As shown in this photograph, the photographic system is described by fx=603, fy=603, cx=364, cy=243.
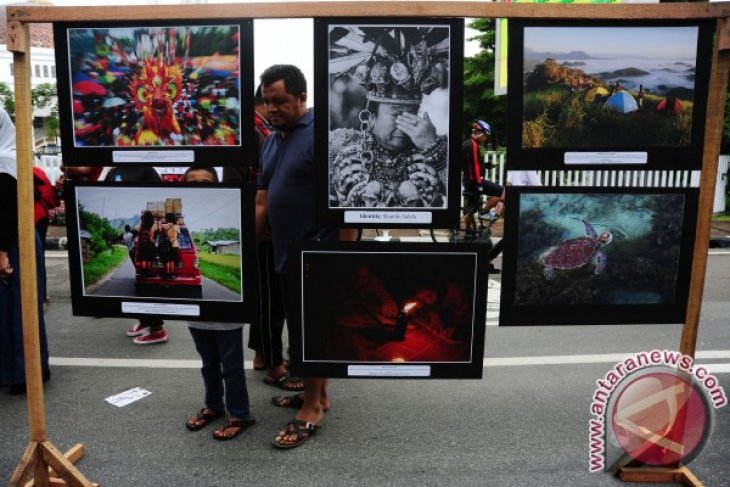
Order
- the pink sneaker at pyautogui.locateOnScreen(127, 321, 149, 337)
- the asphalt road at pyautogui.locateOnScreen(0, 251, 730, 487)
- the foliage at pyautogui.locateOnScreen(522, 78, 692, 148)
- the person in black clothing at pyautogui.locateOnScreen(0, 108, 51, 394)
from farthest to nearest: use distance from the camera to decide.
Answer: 1. the pink sneaker at pyautogui.locateOnScreen(127, 321, 149, 337)
2. the person in black clothing at pyautogui.locateOnScreen(0, 108, 51, 394)
3. the asphalt road at pyautogui.locateOnScreen(0, 251, 730, 487)
4. the foliage at pyautogui.locateOnScreen(522, 78, 692, 148)

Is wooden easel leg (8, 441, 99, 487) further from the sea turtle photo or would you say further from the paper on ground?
the sea turtle photo

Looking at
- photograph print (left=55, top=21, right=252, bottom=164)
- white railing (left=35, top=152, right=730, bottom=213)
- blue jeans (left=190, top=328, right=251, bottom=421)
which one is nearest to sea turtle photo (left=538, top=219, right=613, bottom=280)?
photograph print (left=55, top=21, right=252, bottom=164)

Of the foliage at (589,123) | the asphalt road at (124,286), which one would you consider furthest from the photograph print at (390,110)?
the asphalt road at (124,286)

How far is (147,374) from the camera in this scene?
4242mm

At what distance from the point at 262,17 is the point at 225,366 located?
179 centimetres

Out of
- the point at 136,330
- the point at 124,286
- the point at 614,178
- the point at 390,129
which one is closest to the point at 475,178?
the point at 614,178

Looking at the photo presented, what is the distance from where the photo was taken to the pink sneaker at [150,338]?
16.0 ft

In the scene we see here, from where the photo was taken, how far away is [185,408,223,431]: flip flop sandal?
3.37 meters

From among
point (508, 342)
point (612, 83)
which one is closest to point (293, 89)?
point (612, 83)

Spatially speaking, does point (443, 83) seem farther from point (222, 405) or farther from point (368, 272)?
point (222, 405)

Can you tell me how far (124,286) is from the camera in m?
2.81

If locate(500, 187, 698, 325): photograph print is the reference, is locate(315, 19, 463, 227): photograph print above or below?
above

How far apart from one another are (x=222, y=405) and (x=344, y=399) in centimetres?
77

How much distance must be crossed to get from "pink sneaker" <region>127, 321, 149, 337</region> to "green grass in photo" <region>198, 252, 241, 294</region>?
2594 mm
